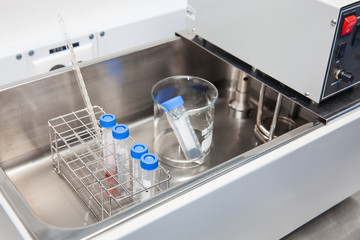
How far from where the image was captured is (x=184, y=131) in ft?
4.31

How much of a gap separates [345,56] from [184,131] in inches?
18.8

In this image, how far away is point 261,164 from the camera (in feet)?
3.34

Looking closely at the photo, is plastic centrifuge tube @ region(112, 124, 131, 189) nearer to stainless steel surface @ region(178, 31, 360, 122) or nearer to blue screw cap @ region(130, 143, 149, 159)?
blue screw cap @ region(130, 143, 149, 159)

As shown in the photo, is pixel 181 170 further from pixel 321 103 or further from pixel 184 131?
pixel 321 103

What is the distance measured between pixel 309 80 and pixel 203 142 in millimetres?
354

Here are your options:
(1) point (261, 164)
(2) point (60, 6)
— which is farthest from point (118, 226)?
(2) point (60, 6)

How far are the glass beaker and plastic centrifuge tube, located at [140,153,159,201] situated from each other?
22cm

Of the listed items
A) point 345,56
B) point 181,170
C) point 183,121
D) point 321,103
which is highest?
point 345,56

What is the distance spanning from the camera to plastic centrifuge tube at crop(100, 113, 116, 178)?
1154mm

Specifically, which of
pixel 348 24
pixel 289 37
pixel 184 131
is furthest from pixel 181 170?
pixel 348 24

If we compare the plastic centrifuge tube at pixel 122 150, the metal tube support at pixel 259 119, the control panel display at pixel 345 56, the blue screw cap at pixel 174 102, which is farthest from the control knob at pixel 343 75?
the plastic centrifuge tube at pixel 122 150

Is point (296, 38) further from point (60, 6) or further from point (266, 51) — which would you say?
point (60, 6)

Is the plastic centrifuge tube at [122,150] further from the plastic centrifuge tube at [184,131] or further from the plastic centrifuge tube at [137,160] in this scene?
the plastic centrifuge tube at [184,131]

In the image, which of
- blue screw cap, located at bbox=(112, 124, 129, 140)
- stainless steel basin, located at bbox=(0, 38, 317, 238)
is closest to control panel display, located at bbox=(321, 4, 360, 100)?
stainless steel basin, located at bbox=(0, 38, 317, 238)
